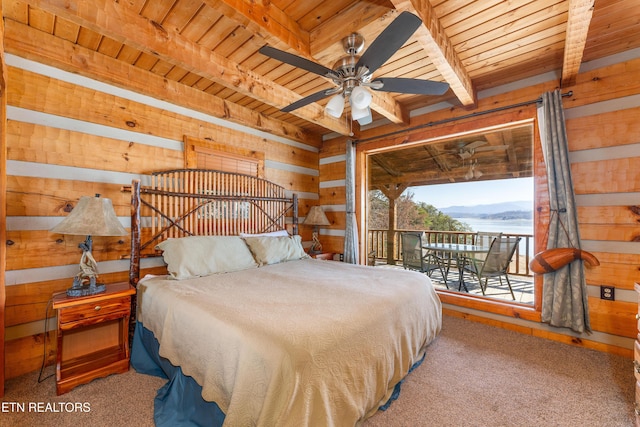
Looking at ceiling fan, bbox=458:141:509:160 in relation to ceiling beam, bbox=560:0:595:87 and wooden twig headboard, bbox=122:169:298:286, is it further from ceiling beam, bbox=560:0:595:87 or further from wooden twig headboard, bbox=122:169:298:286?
wooden twig headboard, bbox=122:169:298:286

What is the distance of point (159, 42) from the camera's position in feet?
6.54

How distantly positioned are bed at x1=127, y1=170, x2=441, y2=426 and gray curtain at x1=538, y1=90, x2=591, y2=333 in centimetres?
121

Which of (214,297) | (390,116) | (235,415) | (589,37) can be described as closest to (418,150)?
(390,116)

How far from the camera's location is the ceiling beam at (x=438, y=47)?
5.33 feet

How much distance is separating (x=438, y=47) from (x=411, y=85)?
350 millimetres

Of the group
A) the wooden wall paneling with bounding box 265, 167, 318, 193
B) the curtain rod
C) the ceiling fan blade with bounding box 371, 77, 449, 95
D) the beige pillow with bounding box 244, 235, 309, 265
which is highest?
the curtain rod

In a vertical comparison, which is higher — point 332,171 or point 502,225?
point 332,171

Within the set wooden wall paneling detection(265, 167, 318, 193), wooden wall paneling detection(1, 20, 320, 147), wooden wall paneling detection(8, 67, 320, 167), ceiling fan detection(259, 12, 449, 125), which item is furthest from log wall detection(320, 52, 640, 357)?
wooden wall paneling detection(8, 67, 320, 167)

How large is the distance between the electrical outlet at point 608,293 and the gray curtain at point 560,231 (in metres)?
0.15

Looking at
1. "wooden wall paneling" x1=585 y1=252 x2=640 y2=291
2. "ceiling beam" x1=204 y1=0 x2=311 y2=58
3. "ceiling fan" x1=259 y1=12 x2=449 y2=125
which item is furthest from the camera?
"wooden wall paneling" x1=585 y1=252 x2=640 y2=291

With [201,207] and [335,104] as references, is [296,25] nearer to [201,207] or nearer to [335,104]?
[335,104]

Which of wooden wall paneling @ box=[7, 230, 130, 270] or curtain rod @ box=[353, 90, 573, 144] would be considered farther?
curtain rod @ box=[353, 90, 573, 144]

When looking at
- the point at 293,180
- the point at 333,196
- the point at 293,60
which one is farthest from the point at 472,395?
the point at 293,180

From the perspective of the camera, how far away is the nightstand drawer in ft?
6.00
